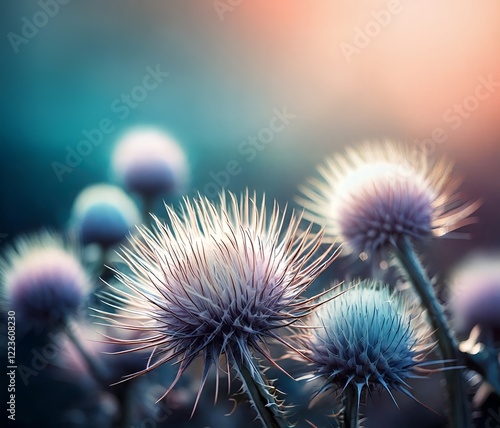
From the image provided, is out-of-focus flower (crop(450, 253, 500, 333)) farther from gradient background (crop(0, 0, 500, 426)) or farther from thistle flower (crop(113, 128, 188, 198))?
thistle flower (crop(113, 128, 188, 198))

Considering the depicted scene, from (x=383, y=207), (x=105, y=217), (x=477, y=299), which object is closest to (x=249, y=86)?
(x=105, y=217)

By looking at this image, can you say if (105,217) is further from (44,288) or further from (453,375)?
(453,375)

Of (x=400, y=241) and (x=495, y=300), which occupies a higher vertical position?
(x=400, y=241)

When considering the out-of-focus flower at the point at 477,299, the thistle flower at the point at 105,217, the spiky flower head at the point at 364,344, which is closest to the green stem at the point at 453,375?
the spiky flower head at the point at 364,344

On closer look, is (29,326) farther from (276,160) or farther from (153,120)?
(276,160)

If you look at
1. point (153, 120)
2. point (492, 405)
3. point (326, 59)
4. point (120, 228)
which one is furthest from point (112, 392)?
point (326, 59)

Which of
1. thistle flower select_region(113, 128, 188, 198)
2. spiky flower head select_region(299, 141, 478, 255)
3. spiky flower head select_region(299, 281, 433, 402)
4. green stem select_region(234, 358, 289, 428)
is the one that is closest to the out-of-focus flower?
spiky flower head select_region(299, 141, 478, 255)

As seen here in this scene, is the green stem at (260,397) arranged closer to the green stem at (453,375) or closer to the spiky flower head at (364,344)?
the spiky flower head at (364,344)
